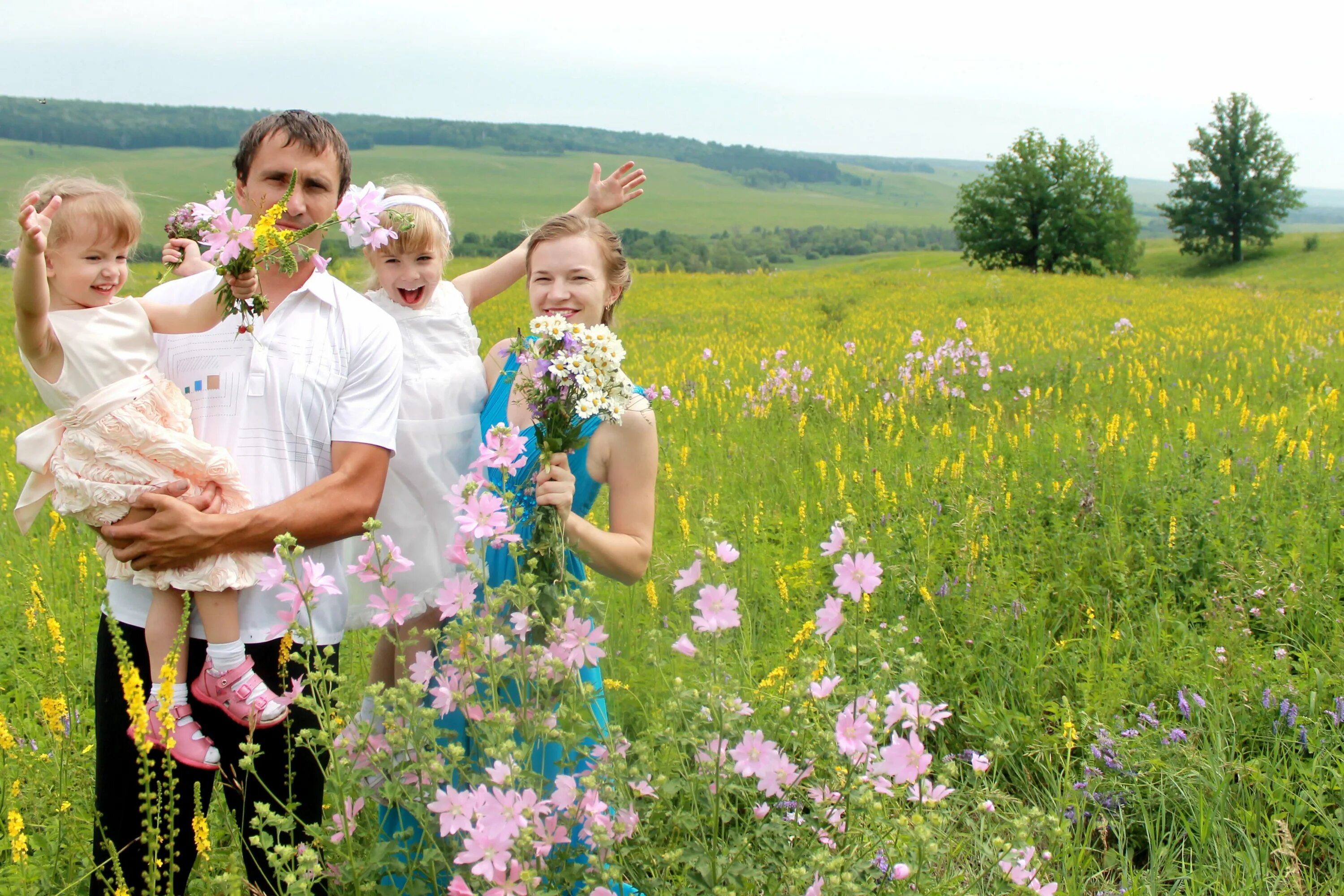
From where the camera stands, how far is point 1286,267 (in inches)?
1492

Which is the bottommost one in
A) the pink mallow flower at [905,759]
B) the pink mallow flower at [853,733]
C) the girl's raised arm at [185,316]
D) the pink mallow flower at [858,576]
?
the pink mallow flower at [905,759]

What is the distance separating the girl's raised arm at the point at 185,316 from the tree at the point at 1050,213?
147 ft

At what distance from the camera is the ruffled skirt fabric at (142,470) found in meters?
1.84

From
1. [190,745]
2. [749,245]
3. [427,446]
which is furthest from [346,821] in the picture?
[749,245]

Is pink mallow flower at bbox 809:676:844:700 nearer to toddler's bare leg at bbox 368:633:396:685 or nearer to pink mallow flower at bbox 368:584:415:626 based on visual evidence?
pink mallow flower at bbox 368:584:415:626

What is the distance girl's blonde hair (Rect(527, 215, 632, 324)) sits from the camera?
2328mm

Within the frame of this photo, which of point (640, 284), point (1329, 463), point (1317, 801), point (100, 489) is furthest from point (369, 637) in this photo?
point (640, 284)

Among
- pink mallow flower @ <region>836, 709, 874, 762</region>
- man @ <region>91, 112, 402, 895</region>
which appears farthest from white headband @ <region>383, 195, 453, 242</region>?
pink mallow flower @ <region>836, 709, 874, 762</region>

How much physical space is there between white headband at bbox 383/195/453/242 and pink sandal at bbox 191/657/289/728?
118 centimetres

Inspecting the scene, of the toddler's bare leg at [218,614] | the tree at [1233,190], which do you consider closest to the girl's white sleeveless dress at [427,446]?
the toddler's bare leg at [218,614]

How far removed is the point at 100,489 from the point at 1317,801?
3.12m

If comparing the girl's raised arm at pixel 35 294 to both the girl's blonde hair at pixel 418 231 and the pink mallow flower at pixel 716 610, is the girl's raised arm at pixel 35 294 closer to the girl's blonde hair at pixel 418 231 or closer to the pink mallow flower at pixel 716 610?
Result: the girl's blonde hair at pixel 418 231

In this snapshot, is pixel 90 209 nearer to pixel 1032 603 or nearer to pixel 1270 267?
pixel 1032 603

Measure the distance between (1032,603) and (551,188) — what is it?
114132 mm
